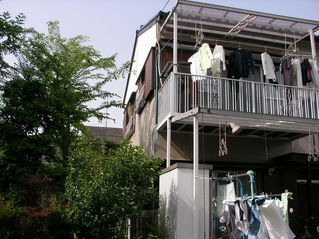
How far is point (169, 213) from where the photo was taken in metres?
7.39

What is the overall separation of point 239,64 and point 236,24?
1764 mm

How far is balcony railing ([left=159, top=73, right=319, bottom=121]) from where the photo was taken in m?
9.50

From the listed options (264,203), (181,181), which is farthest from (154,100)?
(264,203)

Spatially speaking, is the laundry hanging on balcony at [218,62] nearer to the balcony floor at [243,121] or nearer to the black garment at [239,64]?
the black garment at [239,64]

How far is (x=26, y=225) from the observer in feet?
22.9

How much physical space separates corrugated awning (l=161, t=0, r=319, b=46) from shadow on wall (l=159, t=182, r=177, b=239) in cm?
512

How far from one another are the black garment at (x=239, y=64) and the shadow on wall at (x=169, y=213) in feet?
13.9

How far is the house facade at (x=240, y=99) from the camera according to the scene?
9.16 metres

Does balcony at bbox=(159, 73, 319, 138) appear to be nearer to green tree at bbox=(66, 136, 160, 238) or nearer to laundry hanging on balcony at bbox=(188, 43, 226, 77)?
laundry hanging on balcony at bbox=(188, 43, 226, 77)

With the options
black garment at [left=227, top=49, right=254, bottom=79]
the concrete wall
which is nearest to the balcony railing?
black garment at [left=227, top=49, right=254, bottom=79]

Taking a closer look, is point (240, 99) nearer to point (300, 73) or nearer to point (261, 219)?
point (300, 73)

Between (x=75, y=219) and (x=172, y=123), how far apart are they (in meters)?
3.64

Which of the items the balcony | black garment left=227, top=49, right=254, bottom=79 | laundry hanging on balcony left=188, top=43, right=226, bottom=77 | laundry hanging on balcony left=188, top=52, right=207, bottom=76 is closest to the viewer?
the balcony

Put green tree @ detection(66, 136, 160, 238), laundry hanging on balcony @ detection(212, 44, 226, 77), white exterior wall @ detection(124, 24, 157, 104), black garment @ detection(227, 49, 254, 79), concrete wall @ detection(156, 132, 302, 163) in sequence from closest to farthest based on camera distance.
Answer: green tree @ detection(66, 136, 160, 238) → laundry hanging on balcony @ detection(212, 44, 226, 77) → black garment @ detection(227, 49, 254, 79) → concrete wall @ detection(156, 132, 302, 163) → white exterior wall @ detection(124, 24, 157, 104)
